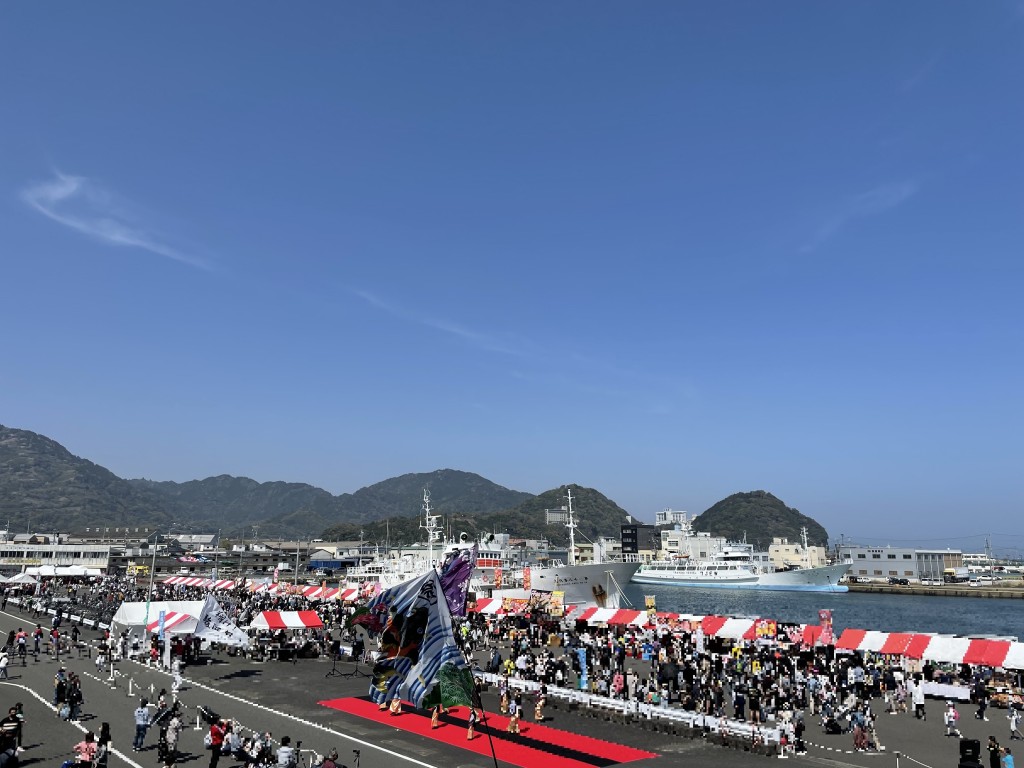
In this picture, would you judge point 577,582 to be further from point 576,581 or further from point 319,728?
point 319,728

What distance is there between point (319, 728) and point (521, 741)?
647 cm

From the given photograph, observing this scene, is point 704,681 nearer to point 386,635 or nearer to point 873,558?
point 386,635

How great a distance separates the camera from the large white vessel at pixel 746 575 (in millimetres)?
147750

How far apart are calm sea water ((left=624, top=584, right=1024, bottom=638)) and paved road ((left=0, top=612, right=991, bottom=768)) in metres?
60.1

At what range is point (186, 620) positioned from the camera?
33250 mm

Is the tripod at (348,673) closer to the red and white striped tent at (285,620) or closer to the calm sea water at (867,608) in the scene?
the red and white striped tent at (285,620)

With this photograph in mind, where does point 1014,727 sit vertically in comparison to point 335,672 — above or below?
above

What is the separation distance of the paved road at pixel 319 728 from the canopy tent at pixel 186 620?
177 cm

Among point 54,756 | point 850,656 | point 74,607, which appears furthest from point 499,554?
point 54,756

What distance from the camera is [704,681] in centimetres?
2878

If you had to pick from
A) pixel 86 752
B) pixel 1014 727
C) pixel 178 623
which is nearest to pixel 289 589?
pixel 178 623

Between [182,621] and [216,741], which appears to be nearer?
[216,741]

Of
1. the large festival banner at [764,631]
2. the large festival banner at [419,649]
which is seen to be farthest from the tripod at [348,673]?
the large festival banner at [419,649]

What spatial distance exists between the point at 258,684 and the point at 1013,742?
27700mm
